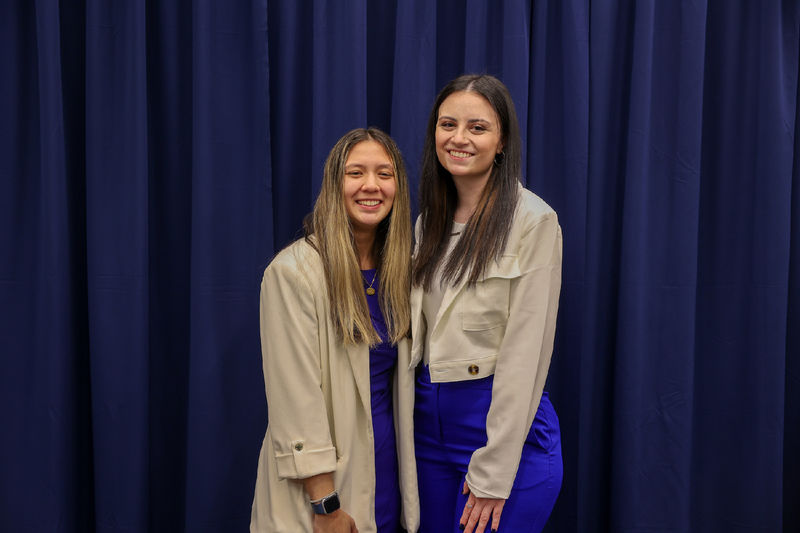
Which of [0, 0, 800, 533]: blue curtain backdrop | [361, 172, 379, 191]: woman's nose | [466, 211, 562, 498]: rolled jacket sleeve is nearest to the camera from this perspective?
[466, 211, 562, 498]: rolled jacket sleeve

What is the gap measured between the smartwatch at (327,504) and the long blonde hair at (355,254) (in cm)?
37

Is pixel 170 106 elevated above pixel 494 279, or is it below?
above

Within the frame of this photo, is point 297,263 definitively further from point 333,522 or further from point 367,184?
point 333,522

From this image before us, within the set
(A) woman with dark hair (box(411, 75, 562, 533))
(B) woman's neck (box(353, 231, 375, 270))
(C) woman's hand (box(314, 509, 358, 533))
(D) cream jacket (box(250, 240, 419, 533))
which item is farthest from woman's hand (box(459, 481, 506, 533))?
(B) woman's neck (box(353, 231, 375, 270))

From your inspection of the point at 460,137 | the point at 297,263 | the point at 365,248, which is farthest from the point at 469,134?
the point at 297,263

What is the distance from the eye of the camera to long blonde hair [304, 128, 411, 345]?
1.48 m

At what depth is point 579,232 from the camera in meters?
2.21

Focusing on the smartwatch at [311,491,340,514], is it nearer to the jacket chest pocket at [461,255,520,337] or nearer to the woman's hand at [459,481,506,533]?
the woman's hand at [459,481,506,533]

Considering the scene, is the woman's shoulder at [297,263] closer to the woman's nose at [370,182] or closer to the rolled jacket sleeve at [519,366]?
the woman's nose at [370,182]

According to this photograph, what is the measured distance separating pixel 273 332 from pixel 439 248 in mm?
476

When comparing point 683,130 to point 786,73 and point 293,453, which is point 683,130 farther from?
point 293,453

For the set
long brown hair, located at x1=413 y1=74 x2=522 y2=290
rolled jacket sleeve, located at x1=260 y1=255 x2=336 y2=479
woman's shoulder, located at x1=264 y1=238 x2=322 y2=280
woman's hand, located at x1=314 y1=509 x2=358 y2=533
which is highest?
Result: long brown hair, located at x1=413 y1=74 x2=522 y2=290

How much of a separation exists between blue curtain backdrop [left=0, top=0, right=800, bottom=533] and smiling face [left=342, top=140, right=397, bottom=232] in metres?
0.61

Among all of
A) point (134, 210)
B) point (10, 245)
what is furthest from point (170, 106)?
point (10, 245)
